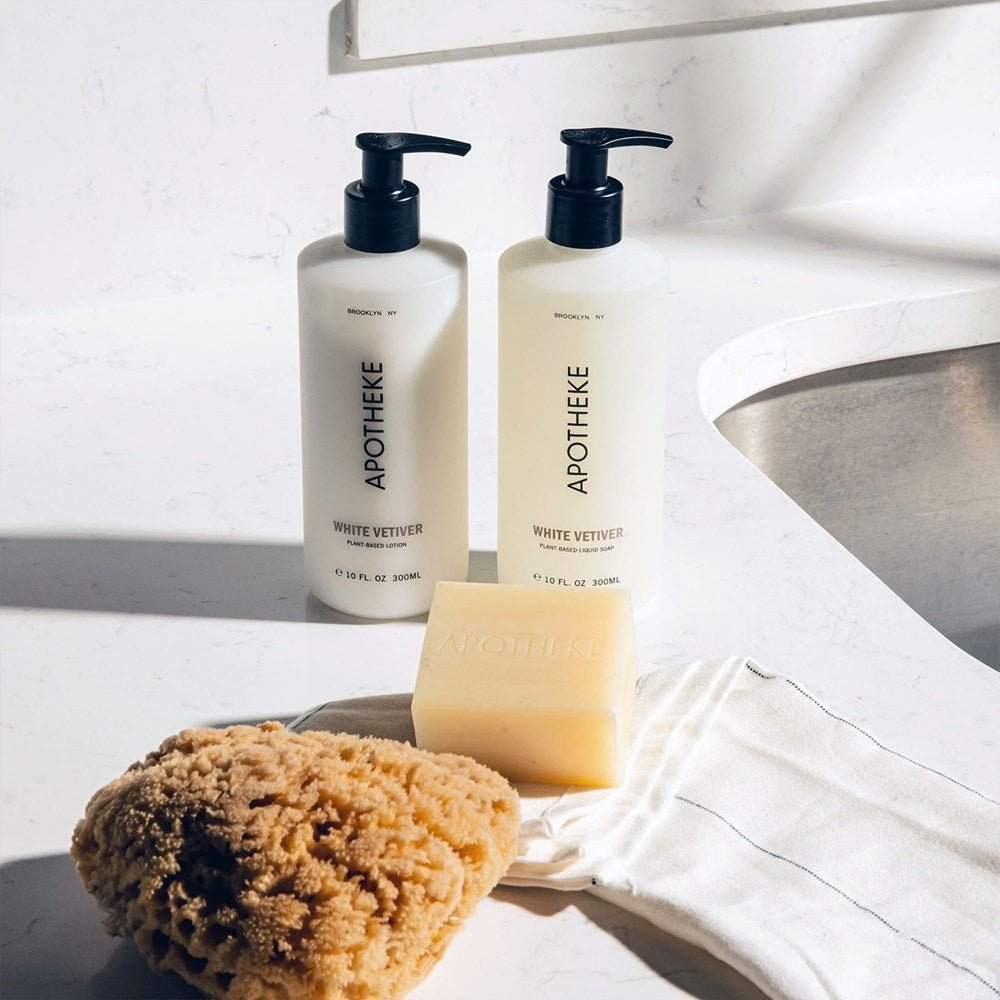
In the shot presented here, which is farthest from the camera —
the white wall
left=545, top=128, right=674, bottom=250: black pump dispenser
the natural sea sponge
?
the white wall

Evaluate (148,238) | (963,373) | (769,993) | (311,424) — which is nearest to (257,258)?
(148,238)

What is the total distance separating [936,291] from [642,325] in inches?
16.7

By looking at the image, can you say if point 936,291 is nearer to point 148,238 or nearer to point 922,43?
point 922,43

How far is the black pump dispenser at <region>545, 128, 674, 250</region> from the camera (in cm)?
54

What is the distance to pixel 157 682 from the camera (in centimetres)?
58

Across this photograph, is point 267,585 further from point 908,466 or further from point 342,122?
point 908,466

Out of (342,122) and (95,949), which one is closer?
(95,949)

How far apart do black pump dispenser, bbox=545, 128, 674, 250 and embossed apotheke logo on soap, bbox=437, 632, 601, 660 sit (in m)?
0.15

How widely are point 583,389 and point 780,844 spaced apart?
7.5 inches

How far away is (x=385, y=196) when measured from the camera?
555 mm

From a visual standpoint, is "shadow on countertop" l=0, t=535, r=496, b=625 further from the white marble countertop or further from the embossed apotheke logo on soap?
the embossed apotheke logo on soap

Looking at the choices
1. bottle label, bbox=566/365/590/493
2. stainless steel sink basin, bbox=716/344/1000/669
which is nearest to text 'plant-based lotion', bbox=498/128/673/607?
bottle label, bbox=566/365/590/493

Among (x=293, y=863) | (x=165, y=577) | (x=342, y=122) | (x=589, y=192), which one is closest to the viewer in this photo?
(x=293, y=863)

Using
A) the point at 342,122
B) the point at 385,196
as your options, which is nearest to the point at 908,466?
the point at 342,122
